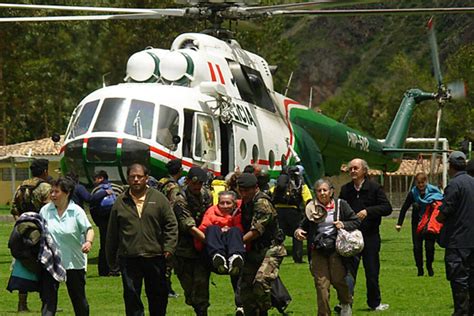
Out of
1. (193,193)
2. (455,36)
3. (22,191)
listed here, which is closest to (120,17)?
(22,191)

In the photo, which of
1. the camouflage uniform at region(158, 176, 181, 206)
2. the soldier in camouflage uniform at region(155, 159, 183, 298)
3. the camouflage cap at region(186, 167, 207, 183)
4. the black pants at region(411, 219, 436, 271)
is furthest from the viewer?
the black pants at region(411, 219, 436, 271)

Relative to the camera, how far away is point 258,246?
39.4ft

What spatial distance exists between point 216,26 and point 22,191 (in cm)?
902

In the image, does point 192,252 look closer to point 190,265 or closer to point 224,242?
point 190,265

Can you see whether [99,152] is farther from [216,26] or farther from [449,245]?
[449,245]

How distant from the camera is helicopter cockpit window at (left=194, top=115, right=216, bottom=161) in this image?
2042 cm

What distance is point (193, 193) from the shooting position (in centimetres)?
1235

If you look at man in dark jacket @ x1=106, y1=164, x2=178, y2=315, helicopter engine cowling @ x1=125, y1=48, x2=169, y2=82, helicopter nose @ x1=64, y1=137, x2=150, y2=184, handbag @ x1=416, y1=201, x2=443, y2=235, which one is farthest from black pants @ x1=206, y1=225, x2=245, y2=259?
helicopter engine cowling @ x1=125, y1=48, x2=169, y2=82

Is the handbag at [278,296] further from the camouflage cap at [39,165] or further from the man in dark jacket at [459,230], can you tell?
the camouflage cap at [39,165]

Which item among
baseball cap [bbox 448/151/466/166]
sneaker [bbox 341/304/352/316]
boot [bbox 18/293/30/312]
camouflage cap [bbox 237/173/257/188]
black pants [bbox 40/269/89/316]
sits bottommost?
boot [bbox 18/293/30/312]

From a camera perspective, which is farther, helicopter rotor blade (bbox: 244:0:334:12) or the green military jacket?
helicopter rotor blade (bbox: 244:0:334:12)

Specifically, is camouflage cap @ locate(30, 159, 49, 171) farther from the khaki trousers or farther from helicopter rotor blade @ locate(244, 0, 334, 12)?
helicopter rotor blade @ locate(244, 0, 334, 12)

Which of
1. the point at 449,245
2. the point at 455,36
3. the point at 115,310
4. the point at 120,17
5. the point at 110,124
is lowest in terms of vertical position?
the point at 115,310

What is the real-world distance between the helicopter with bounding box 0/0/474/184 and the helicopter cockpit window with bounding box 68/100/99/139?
0.9 inches
